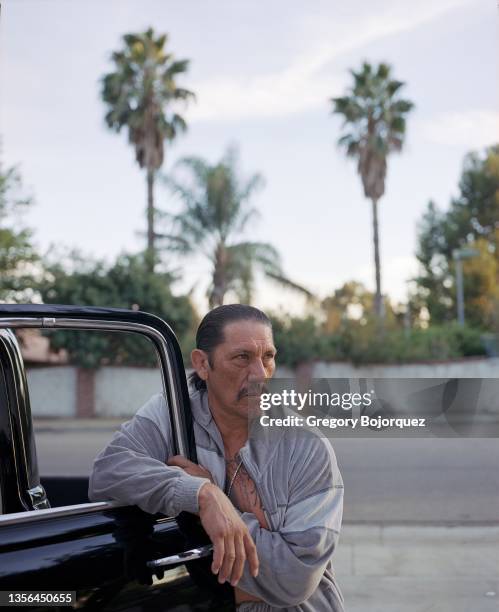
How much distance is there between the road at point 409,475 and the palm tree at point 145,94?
1473 cm

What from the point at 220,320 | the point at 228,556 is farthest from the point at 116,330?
the point at 228,556

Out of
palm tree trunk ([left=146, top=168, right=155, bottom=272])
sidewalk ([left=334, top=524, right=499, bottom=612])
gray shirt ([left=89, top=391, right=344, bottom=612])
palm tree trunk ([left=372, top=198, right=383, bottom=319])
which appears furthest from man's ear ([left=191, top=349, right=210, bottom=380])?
palm tree trunk ([left=372, top=198, right=383, bottom=319])

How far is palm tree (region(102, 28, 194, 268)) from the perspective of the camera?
2858 centimetres

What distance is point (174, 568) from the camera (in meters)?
1.81

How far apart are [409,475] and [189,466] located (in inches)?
358

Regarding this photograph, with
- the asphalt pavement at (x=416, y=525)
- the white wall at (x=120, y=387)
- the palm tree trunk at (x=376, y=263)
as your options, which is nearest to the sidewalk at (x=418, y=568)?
the asphalt pavement at (x=416, y=525)

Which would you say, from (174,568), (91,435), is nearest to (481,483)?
(174,568)

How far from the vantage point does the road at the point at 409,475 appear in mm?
7734

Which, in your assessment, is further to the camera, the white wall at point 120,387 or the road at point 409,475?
the white wall at point 120,387

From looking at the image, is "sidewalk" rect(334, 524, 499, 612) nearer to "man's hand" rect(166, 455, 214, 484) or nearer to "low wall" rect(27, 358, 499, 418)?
"man's hand" rect(166, 455, 214, 484)

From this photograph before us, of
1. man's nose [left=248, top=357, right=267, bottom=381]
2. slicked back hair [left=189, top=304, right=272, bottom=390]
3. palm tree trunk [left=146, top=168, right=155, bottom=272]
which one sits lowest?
man's nose [left=248, top=357, right=267, bottom=381]

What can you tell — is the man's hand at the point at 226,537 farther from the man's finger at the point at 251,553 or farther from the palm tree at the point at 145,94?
the palm tree at the point at 145,94

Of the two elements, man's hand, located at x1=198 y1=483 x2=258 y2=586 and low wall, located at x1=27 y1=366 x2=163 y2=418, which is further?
low wall, located at x1=27 y1=366 x2=163 y2=418

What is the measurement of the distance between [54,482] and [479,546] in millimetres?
4434
